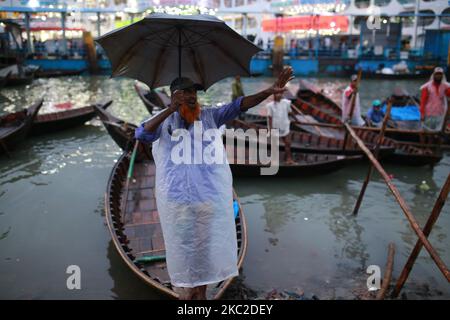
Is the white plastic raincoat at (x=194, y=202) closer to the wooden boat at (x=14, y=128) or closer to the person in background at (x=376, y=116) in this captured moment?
the wooden boat at (x=14, y=128)

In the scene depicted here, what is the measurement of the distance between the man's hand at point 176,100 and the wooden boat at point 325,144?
19.6 ft

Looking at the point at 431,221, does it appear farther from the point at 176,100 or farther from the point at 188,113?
the point at 176,100

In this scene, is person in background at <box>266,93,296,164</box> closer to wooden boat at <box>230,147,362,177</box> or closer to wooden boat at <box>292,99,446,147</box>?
wooden boat at <box>230,147,362,177</box>

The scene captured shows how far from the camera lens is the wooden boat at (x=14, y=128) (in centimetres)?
873

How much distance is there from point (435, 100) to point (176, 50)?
667 cm

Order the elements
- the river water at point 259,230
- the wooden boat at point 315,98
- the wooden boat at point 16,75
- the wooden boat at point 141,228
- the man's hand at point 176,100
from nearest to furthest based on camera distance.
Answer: the man's hand at point 176,100
the wooden boat at point 141,228
the river water at point 259,230
the wooden boat at point 315,98
the wooden boat at point 16,75

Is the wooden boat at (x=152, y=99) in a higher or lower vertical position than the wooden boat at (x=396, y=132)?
higher

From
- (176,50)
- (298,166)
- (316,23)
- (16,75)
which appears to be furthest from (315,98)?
(316,23)

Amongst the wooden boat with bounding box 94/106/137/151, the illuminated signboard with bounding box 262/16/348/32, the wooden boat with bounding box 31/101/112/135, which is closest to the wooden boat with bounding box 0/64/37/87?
the wooden boat with bounding box 31/101/112/135

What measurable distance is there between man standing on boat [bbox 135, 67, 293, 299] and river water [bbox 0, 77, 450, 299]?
5.90ft

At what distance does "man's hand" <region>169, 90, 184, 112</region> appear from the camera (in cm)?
247

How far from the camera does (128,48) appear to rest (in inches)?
115

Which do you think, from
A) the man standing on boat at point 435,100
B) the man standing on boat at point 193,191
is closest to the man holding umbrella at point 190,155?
the man standing on boat at point 193,191
